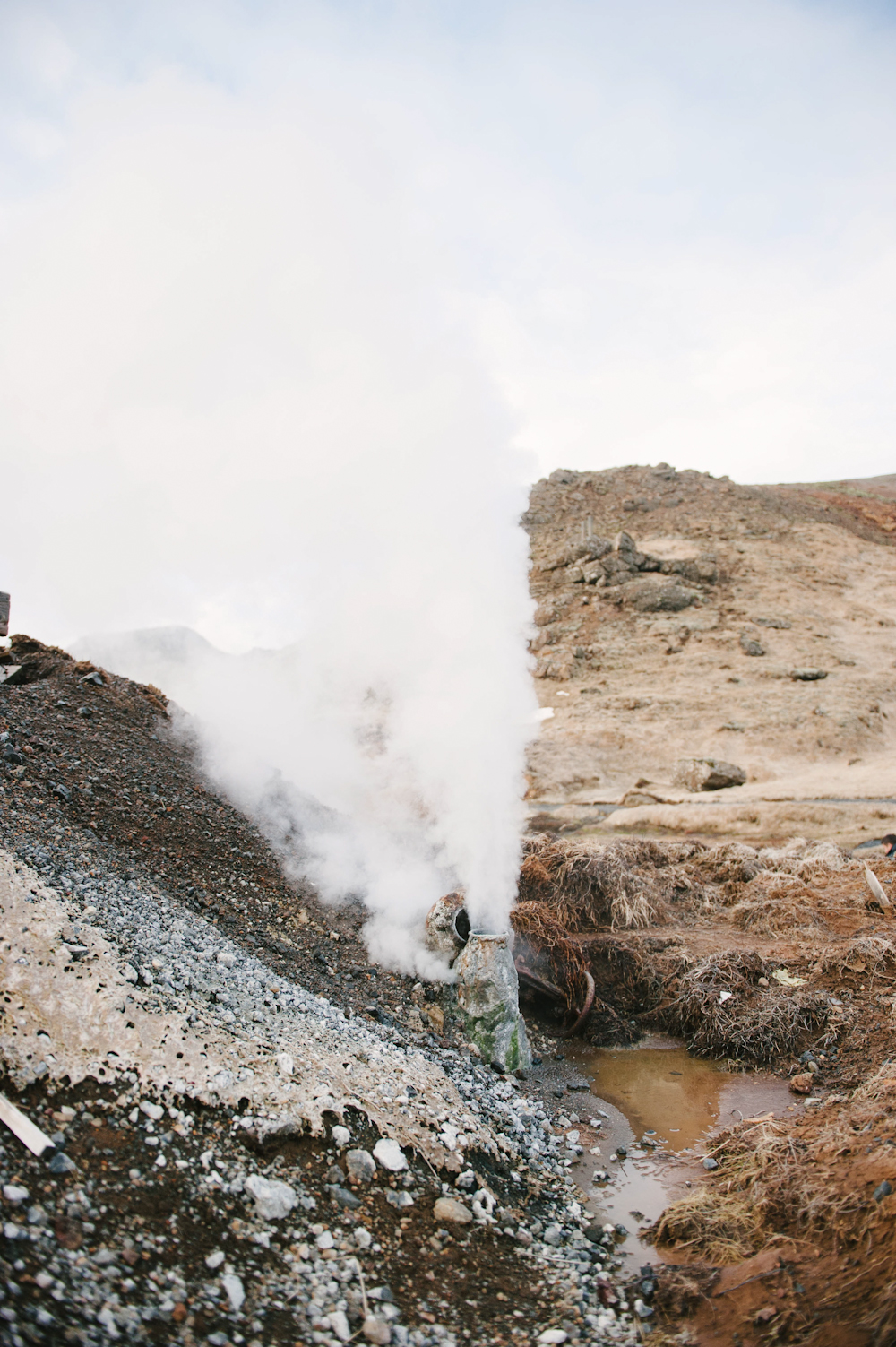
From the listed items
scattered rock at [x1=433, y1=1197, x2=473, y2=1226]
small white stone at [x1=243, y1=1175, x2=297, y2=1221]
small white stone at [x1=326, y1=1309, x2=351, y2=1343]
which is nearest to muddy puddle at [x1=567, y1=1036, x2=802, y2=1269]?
scattered rock at [x1=433, y1=1197, x2=473, y2=1226]

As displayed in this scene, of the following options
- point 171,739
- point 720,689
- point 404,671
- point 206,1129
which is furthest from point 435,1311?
point 720,689

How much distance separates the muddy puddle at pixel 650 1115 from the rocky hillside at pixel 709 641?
13280mm

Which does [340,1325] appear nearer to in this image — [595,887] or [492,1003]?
[492,1003]

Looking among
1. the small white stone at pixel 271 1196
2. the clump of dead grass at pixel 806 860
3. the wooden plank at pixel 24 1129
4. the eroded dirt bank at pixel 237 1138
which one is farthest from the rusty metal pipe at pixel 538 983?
the clump of dead grass at pixel 806 860

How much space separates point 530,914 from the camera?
9.15m

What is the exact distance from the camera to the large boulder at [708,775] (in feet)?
80.8

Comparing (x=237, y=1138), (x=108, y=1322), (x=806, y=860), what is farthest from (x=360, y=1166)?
(x=806, y=860)

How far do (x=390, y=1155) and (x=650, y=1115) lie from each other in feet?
10.7

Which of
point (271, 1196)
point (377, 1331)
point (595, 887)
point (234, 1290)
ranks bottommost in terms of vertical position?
point (377, 1331)

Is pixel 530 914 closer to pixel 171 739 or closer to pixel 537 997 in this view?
pixel 537 997

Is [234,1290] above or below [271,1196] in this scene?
below

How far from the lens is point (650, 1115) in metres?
6.52

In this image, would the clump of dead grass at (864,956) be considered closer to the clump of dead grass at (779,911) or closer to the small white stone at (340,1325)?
the clump of dead grass at (779,911)

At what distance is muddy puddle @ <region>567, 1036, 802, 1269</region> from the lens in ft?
17.1
